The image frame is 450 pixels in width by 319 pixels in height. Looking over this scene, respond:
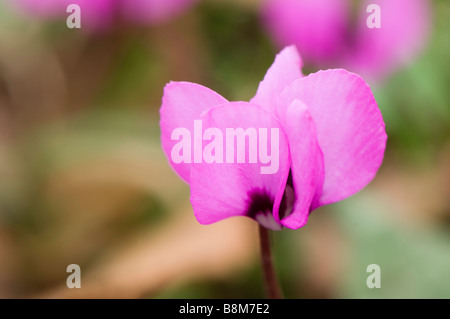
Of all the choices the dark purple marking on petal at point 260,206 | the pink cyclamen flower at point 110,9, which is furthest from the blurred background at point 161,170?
the dark purple marking on petal at point 260,206

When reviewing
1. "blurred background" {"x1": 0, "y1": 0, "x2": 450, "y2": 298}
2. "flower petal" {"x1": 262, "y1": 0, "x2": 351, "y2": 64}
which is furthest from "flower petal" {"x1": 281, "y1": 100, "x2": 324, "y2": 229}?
"flower petal" {"x1": 262, "y1": 0, "x2": 351, "y2": 64}

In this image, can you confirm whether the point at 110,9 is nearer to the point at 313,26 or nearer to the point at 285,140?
the point at 313,26

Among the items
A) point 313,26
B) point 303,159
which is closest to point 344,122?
point 303,159

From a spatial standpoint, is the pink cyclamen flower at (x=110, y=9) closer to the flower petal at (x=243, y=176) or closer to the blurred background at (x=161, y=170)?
the blurred background at (x=161, y=170)

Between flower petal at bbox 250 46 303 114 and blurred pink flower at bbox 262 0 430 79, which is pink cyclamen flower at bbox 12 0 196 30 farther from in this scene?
flower petal at bbox 250 46 303 114

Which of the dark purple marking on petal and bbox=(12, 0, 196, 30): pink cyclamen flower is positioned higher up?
bbox=(12, 0, 196, 30): pink cyclamen flower

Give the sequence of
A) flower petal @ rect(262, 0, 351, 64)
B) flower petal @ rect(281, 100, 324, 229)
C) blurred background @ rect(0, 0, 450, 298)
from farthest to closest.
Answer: flower petal @ rect(262, 0, 351, 64) → blurred background @ rect(0, 0, 450, 298) → flower petal @ rect(281, 100, 324, 229)
